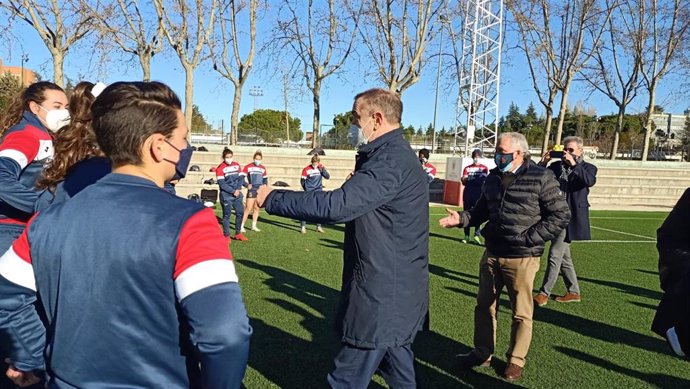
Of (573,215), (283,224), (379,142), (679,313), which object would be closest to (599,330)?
(573,215)

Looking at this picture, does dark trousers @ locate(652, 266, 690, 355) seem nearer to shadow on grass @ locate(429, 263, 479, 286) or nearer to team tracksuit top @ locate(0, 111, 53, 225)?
team tracksuit top @ locate(0, 111, 53, 225)

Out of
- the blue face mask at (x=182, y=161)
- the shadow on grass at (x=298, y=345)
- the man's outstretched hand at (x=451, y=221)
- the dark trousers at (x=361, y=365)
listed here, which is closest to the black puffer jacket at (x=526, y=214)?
the man's outstretched hand at (x=451, y=221)

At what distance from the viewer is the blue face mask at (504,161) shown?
4.36 metres

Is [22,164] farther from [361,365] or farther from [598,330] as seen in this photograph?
[598,330]

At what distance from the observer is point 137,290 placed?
4.64 feet

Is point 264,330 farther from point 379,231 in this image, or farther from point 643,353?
point 643,353

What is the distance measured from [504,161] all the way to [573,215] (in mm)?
3119

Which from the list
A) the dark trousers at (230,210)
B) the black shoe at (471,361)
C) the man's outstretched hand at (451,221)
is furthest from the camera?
the dark trousers at (230,210)

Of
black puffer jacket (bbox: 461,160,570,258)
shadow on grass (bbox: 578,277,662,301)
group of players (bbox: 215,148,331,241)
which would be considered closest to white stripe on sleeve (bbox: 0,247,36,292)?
black puffer jacket (bbox: 461,160,570,258)

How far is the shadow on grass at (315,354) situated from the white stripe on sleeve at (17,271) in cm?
257

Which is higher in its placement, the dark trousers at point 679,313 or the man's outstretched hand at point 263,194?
the man's outstretched hand at point 263,194

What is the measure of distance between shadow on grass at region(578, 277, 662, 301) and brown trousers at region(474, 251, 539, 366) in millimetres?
3966

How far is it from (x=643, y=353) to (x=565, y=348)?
740mm

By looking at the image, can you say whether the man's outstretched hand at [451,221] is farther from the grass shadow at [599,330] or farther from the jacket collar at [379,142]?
the grass shadow at [599,330]
